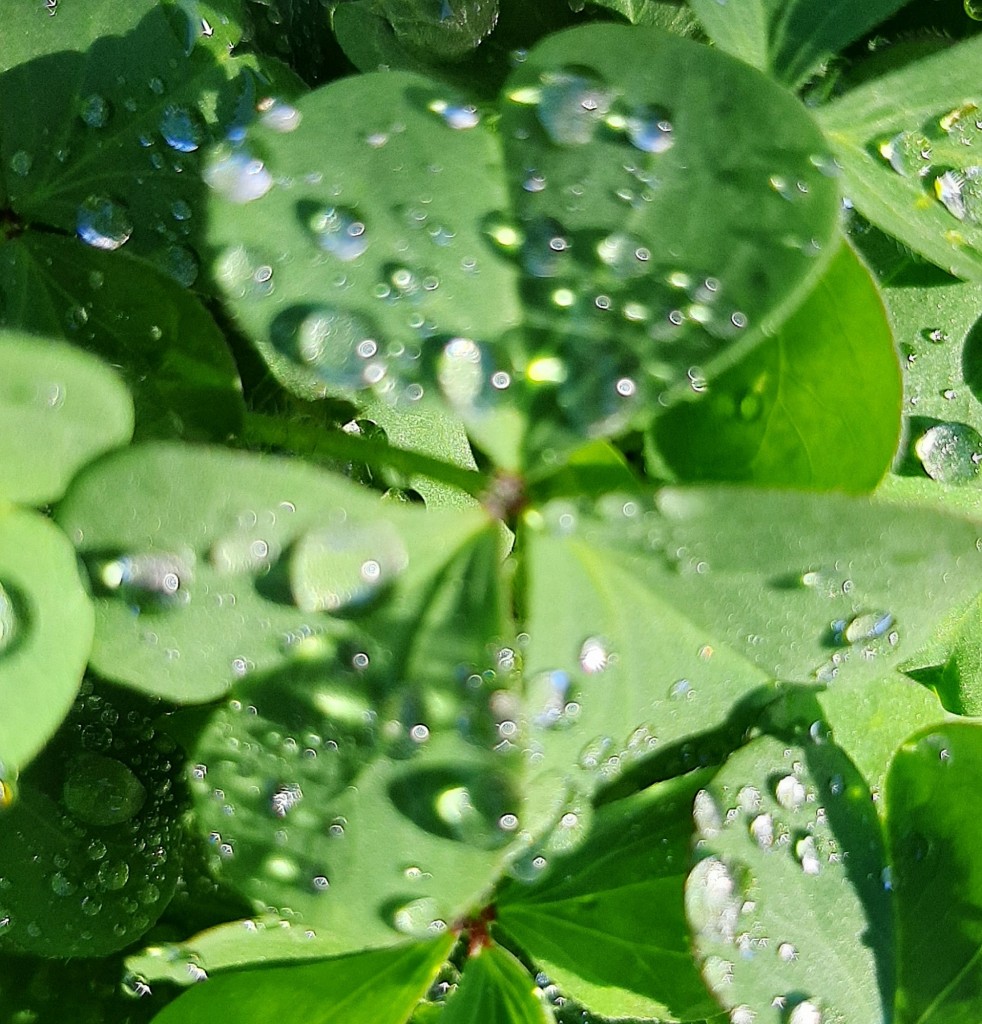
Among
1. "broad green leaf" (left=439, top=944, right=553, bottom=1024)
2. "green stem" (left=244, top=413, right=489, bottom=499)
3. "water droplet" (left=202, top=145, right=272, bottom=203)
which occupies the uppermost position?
"water droplet" (left=202, top=145, right=272, bottom=203)

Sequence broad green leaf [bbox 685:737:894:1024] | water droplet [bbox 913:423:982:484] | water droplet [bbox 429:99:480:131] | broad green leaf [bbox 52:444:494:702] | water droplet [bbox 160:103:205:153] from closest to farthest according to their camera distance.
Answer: broad green leaf [bbox 52:444:494:702] < water droplet [bbox 429:99:480:131] < broad green leaf [bbox 685:737:894:1024] < water droplet [bbox 160:103:205:153] < water droplet [bbox 913:423:982:484]

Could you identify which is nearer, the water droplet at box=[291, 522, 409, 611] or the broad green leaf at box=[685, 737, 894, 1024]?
the water droplet at box=[291, 522, 409, 611]

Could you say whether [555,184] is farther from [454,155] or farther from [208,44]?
[208,44]

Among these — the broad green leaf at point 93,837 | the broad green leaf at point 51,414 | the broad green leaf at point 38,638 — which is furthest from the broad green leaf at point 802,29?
the broad green leaf at point 93,837

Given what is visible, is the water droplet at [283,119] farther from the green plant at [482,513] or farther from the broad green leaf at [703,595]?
the broad green leaf at [703,595]

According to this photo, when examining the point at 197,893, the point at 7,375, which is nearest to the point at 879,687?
the point at 197,893

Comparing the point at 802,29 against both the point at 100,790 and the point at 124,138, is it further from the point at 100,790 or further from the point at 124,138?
the point at 100,790

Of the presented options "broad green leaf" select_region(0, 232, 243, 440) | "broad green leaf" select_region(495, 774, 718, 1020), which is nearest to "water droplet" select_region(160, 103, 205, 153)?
"broad green leaf" select_region(0, 232, 243, 440)

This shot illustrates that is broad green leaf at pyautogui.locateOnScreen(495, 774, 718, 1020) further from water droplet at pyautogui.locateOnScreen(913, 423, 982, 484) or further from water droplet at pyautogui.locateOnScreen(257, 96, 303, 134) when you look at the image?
water droplet at pyautogui.locateOnScreen(257, 96, 303, 134)
